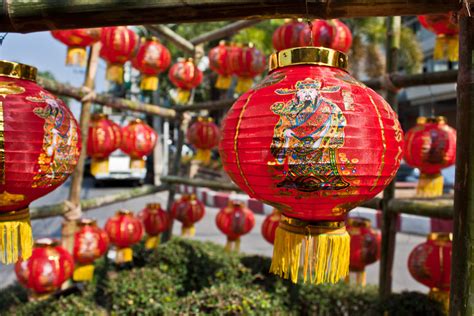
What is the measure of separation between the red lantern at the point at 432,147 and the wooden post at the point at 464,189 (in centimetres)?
138

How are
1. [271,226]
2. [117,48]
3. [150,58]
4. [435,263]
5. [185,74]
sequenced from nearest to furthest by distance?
[435,263] → [117,48] → [271,226] → [150,58] → [185,74]

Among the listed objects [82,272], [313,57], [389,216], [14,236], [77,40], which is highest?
[77,40]

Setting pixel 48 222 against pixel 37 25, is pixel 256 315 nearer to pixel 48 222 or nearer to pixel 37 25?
pixel 37 25

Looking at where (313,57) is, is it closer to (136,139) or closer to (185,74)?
(136,139)

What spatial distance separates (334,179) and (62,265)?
2.35 m

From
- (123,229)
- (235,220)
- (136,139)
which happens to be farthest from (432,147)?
(123,229)

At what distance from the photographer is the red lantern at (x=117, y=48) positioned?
10.0ft

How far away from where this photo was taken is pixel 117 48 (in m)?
3.11

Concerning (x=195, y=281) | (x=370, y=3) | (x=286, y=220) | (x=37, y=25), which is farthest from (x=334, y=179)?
(x=195, y=281)

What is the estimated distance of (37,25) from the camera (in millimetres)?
1278

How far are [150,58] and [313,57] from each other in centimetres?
270

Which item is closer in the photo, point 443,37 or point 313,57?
point 313,57

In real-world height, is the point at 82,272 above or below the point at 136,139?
below

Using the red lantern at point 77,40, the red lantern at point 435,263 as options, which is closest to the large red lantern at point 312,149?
the red lantern at point 435,263
